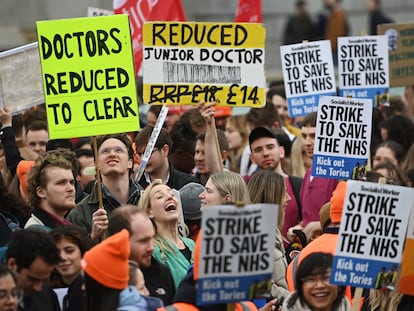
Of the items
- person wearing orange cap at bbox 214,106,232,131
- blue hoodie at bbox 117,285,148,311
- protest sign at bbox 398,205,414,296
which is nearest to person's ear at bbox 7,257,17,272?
blue hoodie at bbox 117,285,148,311

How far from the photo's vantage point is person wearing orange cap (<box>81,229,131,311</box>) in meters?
8.23

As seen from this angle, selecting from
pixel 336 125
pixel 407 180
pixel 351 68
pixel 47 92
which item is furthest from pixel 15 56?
pixel 351 68

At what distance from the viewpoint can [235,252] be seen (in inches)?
330

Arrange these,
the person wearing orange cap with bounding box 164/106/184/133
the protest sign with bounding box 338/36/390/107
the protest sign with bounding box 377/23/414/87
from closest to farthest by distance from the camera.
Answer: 1. the protest sign with bounding box 338/36/390/107
2. the person wearing orange cap with bounding box 164/106/184/133
3. the protest sign with bounding box 377/23/414/87

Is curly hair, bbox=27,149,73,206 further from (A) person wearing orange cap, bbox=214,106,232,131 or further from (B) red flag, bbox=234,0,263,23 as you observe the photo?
(B) red flag, bbox=234,0,263,23

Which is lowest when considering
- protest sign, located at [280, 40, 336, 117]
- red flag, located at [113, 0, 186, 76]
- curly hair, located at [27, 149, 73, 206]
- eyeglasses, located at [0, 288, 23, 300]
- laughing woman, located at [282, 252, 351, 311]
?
laughing woman, located at [282, 252, 351, 311]

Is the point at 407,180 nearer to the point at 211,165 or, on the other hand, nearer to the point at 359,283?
the point at 211,165

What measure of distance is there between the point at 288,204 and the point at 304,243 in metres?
1.32

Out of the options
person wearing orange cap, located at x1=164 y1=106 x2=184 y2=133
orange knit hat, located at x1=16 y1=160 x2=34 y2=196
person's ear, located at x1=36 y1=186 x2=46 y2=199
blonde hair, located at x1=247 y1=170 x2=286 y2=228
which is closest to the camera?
person's ear, located at x1=36 y1=186 x2=46 y2=199

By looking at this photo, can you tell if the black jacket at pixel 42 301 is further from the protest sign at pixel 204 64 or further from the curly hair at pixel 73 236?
the protest sign at pixel 204 64

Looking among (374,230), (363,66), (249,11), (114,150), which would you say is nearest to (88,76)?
(114,150)

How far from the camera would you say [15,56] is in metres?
12.0

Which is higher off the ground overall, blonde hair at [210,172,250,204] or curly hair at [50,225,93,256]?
blonde hair at [210,172,250,204]

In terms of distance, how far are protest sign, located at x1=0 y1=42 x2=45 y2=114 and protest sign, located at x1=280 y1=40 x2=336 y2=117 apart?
3366 mm
